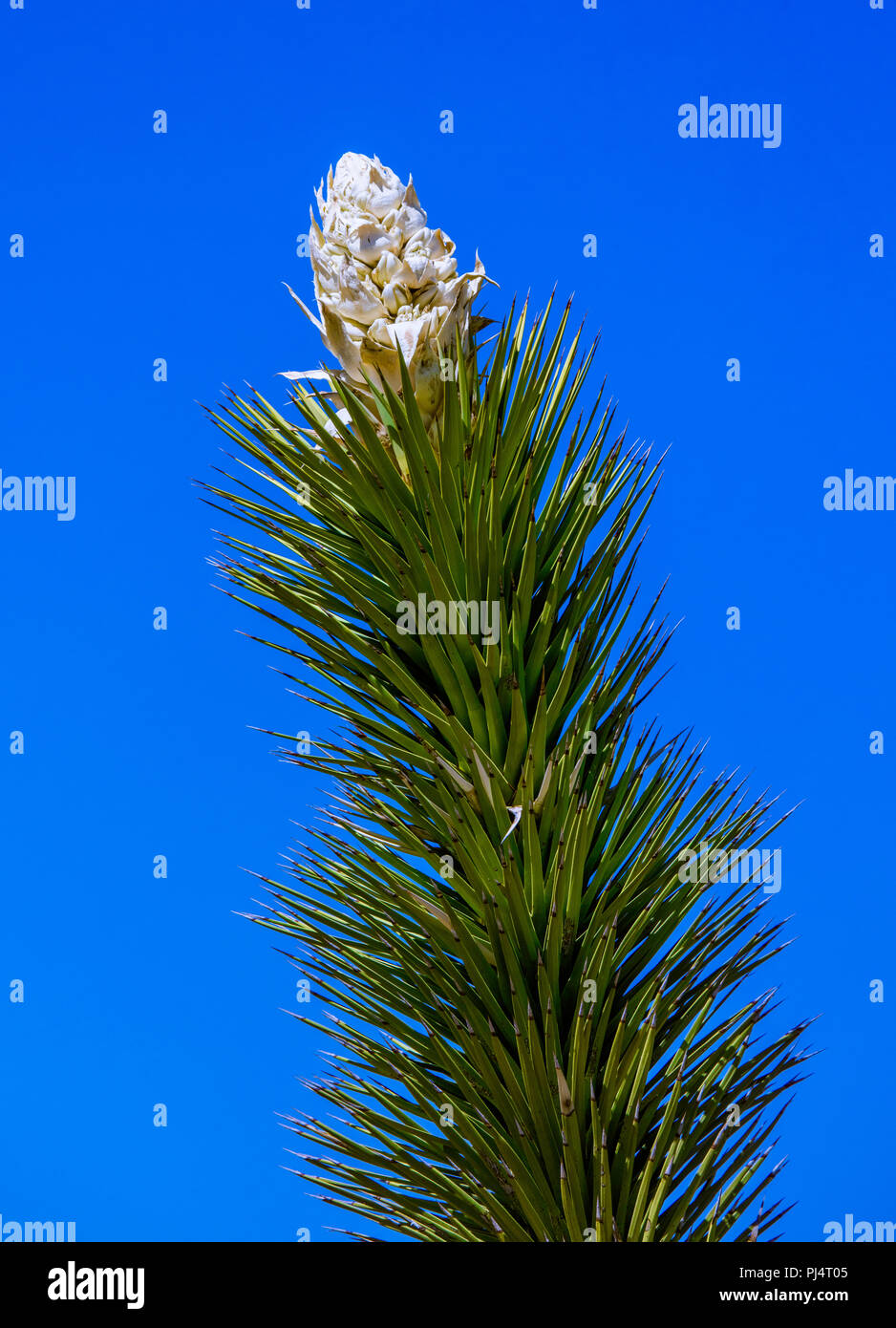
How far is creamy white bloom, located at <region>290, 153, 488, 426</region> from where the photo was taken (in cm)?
229

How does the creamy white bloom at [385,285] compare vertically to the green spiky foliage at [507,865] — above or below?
above

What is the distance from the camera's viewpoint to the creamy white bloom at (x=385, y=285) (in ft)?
7.50

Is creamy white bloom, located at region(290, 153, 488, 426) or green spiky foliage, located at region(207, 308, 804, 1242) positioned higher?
creamy white bloom, located at region(290, 153, 488, 426)

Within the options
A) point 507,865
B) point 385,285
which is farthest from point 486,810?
point 385,285

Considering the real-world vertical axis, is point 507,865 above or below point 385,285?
below

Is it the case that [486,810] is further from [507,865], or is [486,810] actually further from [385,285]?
[385,285]

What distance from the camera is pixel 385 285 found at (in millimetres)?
2301

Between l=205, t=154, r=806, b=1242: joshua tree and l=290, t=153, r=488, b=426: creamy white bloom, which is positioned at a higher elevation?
l=290, t=153, r=488, b=426: creamy white bloom
